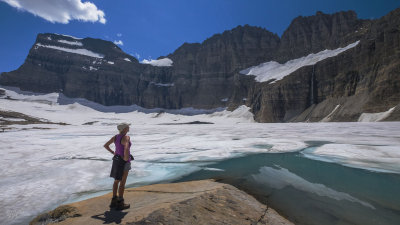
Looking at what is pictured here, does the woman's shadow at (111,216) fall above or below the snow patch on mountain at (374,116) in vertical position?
below

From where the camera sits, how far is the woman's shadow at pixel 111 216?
3.42 meters

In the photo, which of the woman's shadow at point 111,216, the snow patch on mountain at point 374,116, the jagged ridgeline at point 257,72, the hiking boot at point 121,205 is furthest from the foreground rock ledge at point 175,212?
the snow patch on mountain at point 374,116

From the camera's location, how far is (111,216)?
3.62 metres

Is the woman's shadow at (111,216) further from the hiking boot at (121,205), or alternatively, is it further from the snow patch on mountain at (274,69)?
the snow patch on mountain at (274,69)

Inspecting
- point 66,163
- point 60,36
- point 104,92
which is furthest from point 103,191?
A: point 60,36

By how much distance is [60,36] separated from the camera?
557ft

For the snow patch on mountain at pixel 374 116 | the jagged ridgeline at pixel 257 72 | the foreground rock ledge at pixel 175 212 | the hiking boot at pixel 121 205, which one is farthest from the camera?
the jagged ridgeline at pixel 257 72

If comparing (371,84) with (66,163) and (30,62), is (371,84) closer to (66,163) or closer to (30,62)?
(66,163)

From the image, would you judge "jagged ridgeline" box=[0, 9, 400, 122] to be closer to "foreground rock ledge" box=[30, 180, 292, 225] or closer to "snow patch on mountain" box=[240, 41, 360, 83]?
"snow patch on mountain" box=[240, 41, 360, 83]

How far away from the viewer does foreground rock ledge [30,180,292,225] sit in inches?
134

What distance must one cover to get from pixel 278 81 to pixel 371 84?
119ft

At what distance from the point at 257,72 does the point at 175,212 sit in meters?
119

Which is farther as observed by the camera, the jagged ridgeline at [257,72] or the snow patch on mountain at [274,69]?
the snow patch on mountain at [274,69]

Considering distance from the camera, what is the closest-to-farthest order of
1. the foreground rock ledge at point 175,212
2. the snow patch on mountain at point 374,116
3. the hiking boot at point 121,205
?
the foreground rock ledge at point 175,212
the hiking boot at point 121,205
the snow patch on mountain at point 374,116
